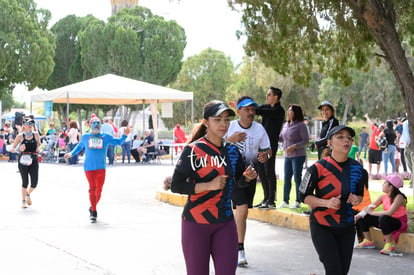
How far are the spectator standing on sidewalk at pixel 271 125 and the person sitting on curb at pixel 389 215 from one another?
2068 millimetres

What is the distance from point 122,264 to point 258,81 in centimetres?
4397

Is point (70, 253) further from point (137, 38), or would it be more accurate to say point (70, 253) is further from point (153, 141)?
point (137, 38)

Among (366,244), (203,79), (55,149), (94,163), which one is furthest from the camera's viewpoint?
(203,79)

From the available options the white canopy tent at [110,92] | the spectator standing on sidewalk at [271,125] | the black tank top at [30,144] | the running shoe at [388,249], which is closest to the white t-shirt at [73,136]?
the white canopy tent at [110,92]

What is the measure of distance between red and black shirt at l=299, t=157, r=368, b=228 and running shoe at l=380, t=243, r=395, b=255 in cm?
342

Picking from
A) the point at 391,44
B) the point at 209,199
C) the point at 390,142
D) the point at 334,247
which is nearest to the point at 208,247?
the point at 209,199

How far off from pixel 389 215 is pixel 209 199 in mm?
4282

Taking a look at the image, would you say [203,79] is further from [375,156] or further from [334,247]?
[334,247]

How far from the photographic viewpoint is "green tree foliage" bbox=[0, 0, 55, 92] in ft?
155

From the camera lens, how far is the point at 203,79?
75562 mm

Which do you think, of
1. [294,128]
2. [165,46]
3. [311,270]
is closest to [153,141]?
[294,128]

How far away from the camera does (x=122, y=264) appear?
310 inches

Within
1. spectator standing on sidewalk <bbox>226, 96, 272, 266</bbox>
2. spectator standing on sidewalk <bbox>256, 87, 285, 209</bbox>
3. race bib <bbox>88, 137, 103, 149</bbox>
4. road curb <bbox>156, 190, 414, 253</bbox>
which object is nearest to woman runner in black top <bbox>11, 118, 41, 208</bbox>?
race bib <bbox>88, 137, 103, 149</bbox>

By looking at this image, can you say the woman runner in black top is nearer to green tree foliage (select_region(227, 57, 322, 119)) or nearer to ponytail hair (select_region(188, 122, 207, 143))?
ponytail hair (select_region(188, 122, 207, 143))
